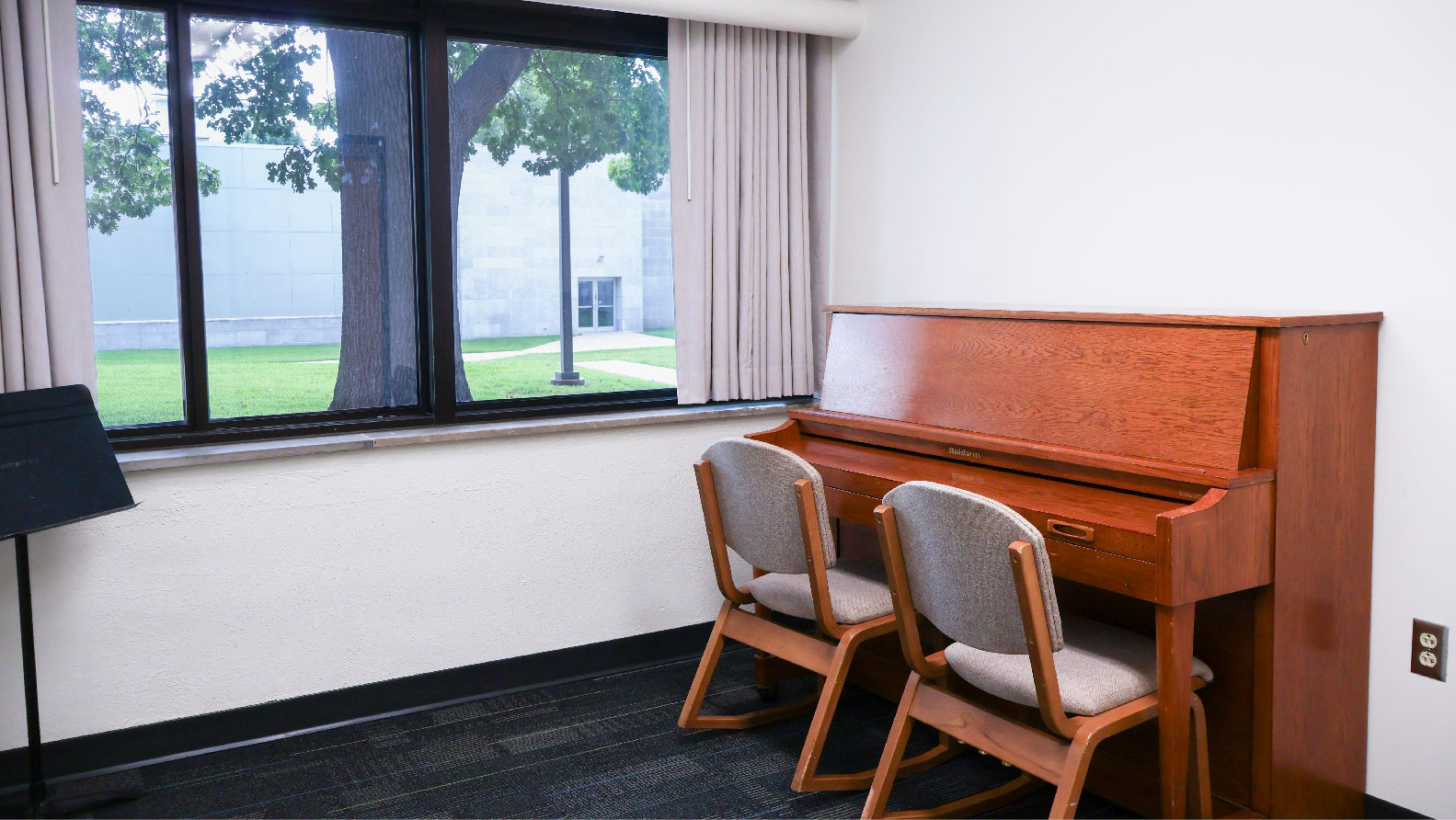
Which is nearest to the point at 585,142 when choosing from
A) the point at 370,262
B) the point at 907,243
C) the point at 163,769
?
the point at 370,262

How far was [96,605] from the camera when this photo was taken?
2.83m

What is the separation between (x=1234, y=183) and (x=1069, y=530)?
1.01 metres

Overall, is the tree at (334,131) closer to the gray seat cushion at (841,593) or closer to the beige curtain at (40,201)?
the beige curtain at (40,201)

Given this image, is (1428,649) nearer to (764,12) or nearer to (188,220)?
(764,12)

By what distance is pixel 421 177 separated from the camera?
3.37 m

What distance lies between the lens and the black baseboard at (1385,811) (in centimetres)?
244

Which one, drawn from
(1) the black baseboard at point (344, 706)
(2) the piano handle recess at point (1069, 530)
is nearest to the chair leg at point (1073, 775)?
(2) the piano handle recess at point (1069, 530)

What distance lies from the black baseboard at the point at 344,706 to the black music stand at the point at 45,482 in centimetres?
15

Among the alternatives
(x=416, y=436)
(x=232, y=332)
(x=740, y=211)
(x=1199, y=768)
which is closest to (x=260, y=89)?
(x=232, y=332)

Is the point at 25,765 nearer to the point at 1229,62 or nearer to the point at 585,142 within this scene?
the point at 585,142

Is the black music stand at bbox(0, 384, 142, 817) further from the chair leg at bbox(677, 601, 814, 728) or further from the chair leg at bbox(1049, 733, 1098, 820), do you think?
the chair leg at bbox(1049, 733, 1098, 820)

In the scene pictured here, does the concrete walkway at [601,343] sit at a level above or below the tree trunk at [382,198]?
below

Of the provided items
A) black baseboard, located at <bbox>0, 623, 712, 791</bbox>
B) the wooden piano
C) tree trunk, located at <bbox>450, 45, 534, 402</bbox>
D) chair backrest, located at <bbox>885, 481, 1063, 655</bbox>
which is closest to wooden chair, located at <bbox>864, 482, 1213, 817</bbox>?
chair backrest, located at <bbox>885, 481, 1063, 655</bbox>

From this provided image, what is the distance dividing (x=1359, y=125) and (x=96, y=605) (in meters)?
3.21
